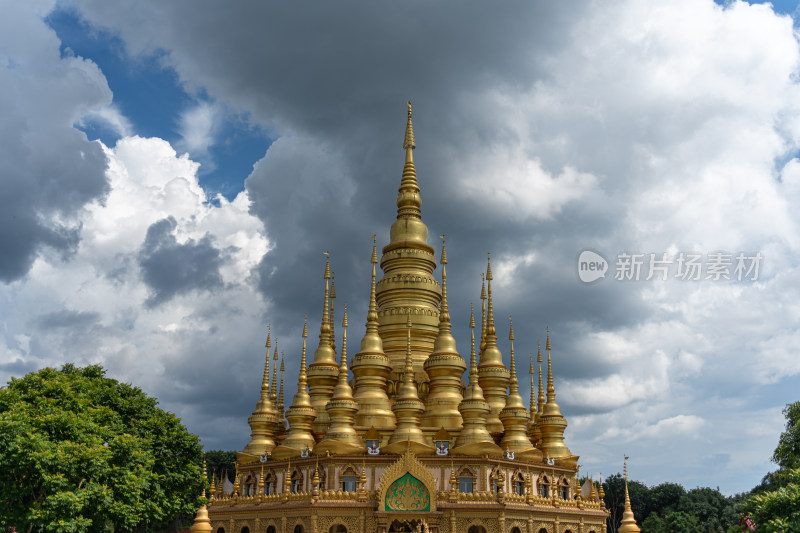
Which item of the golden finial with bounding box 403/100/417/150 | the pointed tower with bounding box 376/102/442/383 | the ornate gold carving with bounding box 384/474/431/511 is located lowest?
the ornate gold carving with bounding box 384/474/431/511

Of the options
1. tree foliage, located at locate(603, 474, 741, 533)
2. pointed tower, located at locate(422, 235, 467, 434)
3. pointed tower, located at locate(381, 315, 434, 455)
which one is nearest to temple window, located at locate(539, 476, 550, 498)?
pointed tower, located at locate(422, 235, 467, 434)

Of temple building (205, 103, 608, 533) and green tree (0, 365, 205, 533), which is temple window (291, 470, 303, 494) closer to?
temple building (205, 103, 608, 533)

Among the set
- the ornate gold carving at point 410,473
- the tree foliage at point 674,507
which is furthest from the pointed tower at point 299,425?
the tree foliage at point 674,507

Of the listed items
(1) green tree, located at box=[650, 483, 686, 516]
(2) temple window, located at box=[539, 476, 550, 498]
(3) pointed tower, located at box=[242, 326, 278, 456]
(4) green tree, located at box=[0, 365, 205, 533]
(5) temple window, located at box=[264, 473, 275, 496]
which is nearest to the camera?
(4) green tree, located at box=[0, 365, 205, 533]

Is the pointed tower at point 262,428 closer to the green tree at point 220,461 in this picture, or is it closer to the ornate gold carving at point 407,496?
the ornate gold carving at point 407,496

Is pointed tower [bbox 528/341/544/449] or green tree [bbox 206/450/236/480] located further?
green tree [bbox 206/450/236/480]

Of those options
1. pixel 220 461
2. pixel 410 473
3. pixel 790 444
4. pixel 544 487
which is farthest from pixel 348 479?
pixel 220 461

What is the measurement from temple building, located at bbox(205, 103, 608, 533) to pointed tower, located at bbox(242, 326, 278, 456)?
8 centimetres

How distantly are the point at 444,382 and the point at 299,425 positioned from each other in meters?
9.52

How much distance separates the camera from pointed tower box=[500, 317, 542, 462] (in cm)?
4425

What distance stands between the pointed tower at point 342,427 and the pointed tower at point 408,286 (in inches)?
236

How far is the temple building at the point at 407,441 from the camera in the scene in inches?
1497

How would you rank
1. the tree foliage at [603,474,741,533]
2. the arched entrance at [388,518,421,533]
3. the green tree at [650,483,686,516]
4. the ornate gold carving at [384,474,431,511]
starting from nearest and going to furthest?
the ornate gold carving at [384,474,431,511]
the arched entrance at [388,518,421,533]
the tree foliage at [603,474,741,533]
the green tree at [650,483,686,516]

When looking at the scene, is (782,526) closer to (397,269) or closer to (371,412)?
(371,412)
